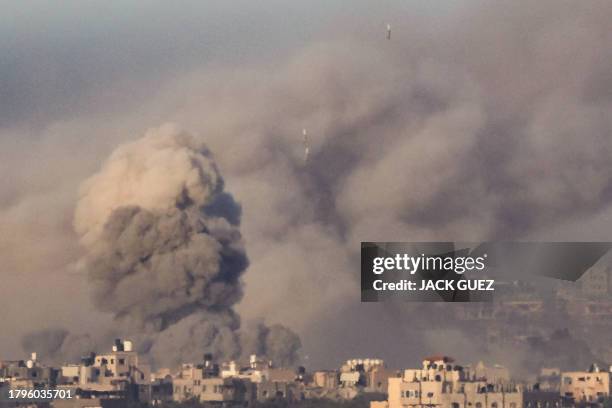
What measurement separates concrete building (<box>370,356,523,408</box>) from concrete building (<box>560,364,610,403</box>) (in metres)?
0.94

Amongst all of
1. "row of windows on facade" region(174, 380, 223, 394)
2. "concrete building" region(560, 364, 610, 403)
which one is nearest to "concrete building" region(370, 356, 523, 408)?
"concrete building" region(560, 364, 610, 403)

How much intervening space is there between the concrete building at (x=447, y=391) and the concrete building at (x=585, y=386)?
3.10 ft

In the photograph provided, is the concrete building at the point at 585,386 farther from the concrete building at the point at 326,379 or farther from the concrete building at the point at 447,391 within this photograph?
the concrete building at the point at 326,379

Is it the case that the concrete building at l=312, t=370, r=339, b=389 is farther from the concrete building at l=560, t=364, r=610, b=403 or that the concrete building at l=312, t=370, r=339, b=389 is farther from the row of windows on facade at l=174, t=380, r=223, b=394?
the concrete building at l=560, t=364, r=610, b=403

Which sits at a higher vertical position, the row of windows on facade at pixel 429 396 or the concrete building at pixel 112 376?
the concrete building at pixel 112 376

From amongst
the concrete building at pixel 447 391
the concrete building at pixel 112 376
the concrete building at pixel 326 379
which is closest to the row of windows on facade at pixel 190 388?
the concrete building at pixel 112 376

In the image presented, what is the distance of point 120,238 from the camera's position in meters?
36.5

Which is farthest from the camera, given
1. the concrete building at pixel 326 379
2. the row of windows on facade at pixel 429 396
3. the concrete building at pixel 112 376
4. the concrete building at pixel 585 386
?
the concrete building at pixel 326 379

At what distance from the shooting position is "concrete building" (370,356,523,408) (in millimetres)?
30375

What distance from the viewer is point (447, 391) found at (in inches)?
1209

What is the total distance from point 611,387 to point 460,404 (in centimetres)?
323

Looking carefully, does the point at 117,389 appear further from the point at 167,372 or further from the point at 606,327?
the point at 606,327

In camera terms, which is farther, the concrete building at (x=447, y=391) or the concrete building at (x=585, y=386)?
the concrete building at (x=585, y=386)

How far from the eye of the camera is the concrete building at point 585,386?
31.3 metres
